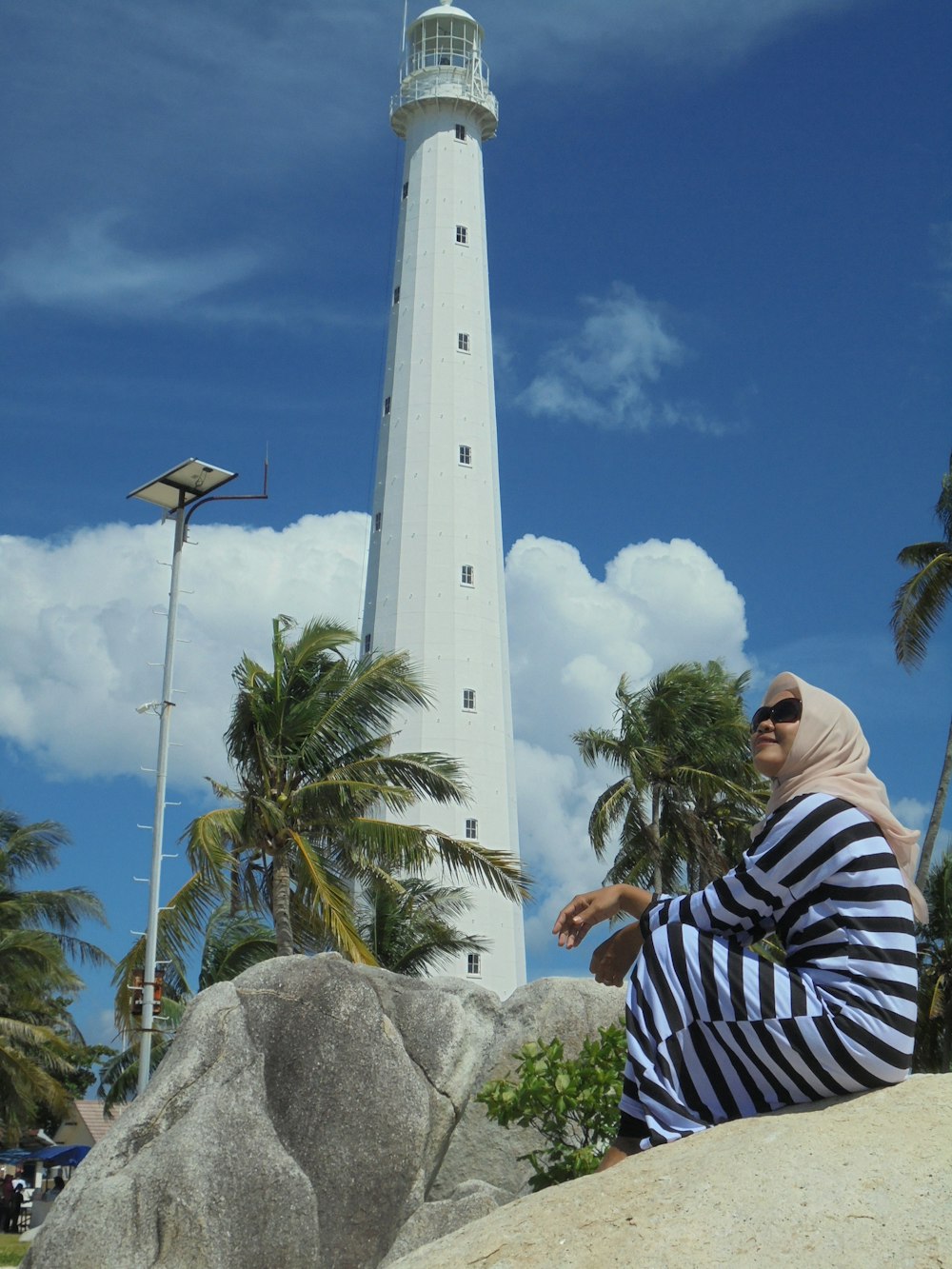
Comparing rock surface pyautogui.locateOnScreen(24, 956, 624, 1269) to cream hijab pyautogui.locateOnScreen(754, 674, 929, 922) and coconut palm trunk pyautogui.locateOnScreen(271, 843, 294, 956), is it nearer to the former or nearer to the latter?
coconut palm trunk pyautogui.locateOnScreen(271, 843, 294, 956)

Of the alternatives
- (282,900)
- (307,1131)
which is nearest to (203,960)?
(282,900)

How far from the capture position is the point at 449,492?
117ft

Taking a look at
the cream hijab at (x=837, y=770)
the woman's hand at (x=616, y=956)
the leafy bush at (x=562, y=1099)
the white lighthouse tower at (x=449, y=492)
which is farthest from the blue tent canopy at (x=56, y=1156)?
the cream hijab at (x=837, y=770)

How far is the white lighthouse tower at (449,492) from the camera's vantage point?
3397 centimetres

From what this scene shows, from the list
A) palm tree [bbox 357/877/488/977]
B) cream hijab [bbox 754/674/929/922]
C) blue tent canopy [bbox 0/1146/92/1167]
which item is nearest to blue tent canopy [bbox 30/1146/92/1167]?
blue tent canopy [bbox 0/1146/92/1167]

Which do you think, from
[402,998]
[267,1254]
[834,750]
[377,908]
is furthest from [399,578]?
[834,750]

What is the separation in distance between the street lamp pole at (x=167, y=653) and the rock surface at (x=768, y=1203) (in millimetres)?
15834

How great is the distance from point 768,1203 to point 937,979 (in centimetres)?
2548

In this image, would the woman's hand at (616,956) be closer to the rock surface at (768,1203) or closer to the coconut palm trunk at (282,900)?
the rock surface at (768,1203)

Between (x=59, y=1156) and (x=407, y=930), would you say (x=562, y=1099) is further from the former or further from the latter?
(x=59, y=1156)

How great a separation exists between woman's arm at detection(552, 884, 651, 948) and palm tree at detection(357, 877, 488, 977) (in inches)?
857

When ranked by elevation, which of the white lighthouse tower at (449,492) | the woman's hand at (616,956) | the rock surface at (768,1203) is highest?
the white lighthouse tower at (449,492)

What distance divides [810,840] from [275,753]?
18.1 meters

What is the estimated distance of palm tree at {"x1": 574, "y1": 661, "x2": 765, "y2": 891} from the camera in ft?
96.6
